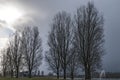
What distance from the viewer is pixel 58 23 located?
5147cm

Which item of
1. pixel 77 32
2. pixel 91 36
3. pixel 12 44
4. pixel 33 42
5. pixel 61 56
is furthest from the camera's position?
pixel 12 44

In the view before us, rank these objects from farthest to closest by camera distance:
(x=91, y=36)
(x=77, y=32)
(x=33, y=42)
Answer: (x=33, y=42) < (x=77, y=32) < (x=91, y=36)

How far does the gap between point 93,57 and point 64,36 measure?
32.2ft

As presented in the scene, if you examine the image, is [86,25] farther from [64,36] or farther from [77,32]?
[64,36]

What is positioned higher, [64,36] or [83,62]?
[64,36]

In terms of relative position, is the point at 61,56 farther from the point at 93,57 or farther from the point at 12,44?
the point at 12,44

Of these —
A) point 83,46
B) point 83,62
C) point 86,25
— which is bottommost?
point 83,62

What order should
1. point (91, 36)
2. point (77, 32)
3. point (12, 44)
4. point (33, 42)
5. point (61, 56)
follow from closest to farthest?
point (91, 36), point (77, 32), point (61, 56), point (33, 42), point (12, 44)

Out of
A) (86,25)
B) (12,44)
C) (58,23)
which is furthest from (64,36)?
(12,44)

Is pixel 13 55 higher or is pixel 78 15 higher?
pixel 78 15

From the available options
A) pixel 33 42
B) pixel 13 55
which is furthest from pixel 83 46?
pixel 13 55

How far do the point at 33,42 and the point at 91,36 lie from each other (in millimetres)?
21154

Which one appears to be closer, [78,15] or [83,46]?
[83,46]

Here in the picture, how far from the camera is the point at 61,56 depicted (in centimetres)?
4878
